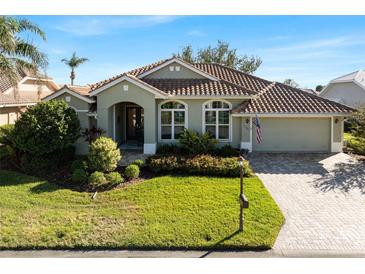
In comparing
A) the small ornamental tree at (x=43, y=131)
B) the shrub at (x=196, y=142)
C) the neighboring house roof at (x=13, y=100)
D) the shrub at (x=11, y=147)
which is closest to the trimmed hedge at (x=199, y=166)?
the shrub at (x=196, y=142)

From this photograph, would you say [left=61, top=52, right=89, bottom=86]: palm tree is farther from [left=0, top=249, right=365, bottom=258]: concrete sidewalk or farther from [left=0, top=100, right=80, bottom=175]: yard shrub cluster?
[left=0, top=249, right=365, bottom=258]: concrete sidewalk

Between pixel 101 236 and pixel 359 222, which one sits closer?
pixel 101 236

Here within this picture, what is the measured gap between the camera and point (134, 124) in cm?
2602

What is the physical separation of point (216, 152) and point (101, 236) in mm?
10691

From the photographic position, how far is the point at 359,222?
37.1ft

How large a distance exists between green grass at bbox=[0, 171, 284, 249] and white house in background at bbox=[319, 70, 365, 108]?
99.1ft

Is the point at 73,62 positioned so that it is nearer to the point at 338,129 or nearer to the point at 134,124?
the point at 134,124

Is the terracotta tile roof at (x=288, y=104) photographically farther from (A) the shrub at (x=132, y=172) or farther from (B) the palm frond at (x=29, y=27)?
(B) the palm frond at (x=29, y=27)

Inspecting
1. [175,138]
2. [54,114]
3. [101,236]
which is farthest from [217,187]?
[54,114]

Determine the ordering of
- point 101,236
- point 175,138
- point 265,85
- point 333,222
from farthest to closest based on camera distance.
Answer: point 265,85, point 175,138, point 333,222, point 101,236

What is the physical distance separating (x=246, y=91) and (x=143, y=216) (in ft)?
40.4

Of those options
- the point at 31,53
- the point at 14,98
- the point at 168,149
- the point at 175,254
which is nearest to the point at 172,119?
the point at 168,149

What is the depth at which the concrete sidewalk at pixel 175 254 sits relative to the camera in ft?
30.6

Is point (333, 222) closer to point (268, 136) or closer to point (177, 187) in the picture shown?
point (177, 187)
